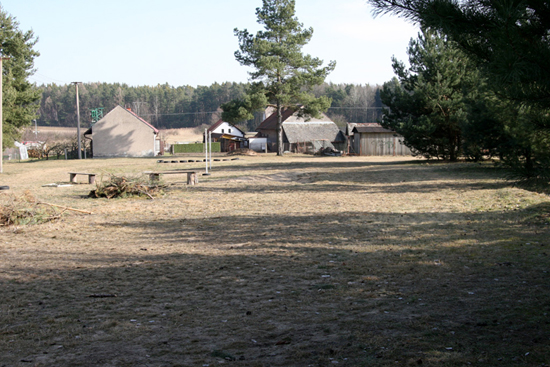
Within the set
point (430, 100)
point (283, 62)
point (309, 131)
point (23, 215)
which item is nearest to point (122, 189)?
point (23, 215)

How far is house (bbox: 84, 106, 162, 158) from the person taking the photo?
49.7 meters

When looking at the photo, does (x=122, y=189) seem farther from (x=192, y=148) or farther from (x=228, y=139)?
(x=192, y=148)

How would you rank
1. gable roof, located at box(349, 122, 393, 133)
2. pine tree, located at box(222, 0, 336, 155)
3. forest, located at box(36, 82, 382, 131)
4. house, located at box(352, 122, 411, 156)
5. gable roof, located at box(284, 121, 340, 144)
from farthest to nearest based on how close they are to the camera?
1. forest, located at box(36, 82, 382, 131)
2. gable roof, located at box(284, 121, 340, 144)
3. house, located at box(352, 122, 411, 156)
4. gable roof, located at box(349, 122, 393, 133)
5. pine tree, located at box(222, 0, 336, 155)

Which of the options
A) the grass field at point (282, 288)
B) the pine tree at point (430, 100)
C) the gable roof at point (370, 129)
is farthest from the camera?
the gable roof at point (370, 129)

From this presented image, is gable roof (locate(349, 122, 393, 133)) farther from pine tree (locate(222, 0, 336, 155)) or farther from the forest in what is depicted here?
the forest

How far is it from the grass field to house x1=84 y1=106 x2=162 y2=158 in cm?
4114

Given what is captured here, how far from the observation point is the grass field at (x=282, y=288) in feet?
11.4

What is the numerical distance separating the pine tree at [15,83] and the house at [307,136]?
26763 mm

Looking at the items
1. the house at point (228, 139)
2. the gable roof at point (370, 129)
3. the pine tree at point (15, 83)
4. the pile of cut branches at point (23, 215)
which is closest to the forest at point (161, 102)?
the house at point (228, 139)

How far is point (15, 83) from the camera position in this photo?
3300 cm

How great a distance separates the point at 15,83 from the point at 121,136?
17.3 metres

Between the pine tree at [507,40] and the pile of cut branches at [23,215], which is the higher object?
the pine tree at [507,40]

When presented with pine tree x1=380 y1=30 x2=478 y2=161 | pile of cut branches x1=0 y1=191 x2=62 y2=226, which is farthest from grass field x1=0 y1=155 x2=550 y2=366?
pine tree x1=380 y1=30 x2=478 y2=161

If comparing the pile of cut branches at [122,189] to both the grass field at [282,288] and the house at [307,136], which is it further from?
the house at [307,136]
